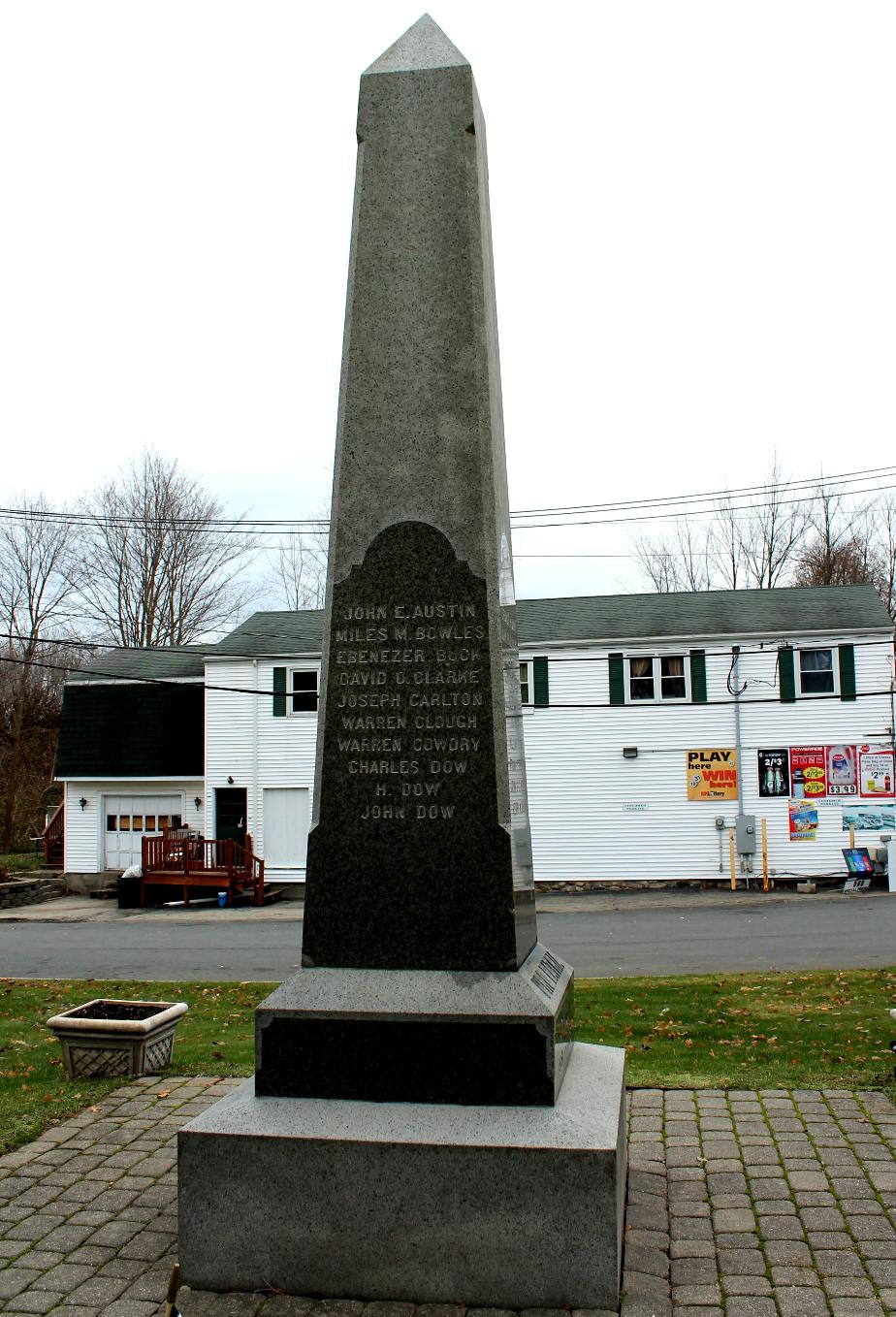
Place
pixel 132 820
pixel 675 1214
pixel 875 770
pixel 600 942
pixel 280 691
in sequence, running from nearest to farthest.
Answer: pixel 675 1214 < pixel 600 942 < pixel 875 770 < pixel 280 691 < pixel 132 820

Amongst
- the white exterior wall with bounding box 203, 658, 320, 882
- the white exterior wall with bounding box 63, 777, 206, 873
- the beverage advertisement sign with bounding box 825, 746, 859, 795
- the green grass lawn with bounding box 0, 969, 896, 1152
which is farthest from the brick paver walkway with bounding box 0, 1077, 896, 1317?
the white exterior wall with bounding box 63, 777, 206, 873

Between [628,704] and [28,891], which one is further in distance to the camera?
[28,891]

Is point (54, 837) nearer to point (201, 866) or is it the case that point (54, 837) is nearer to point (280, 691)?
point (201, 866)

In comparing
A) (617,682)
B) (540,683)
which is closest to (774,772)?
(617,682)

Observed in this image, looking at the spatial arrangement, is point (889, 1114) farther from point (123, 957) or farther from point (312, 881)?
point (123, 957)

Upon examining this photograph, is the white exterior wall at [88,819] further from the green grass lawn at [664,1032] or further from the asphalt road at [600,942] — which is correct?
the green grass lawn at [664,1032]

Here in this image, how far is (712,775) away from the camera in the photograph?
989 inches

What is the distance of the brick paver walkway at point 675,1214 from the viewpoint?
3.82 m

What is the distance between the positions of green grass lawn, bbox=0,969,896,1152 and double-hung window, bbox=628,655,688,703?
13.9 m

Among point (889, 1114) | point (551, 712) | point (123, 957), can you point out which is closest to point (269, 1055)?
point (889, 1114)

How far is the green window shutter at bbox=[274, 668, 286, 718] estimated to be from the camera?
27.0m

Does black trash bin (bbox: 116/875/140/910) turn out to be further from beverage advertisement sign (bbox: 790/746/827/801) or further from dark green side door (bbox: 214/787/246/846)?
beverage advertisement sign (bbox: 790/746/827/801)

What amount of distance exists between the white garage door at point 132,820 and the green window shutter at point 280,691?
14.0ft

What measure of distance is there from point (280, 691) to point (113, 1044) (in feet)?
65.3
